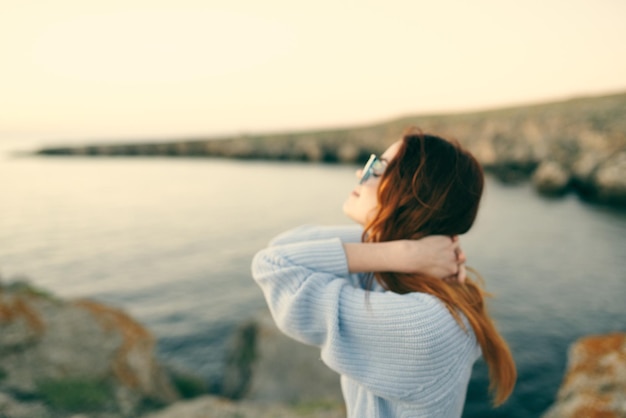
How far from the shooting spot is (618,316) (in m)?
9.66

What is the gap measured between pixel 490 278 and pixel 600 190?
19.3 m

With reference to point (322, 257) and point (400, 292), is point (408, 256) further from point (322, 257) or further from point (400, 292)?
point (322, 257)

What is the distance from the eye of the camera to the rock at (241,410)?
4.45 meters

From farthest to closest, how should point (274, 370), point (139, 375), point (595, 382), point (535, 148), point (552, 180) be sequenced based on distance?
point (535, 148), point (552, 180), point (274, 370), point (139, 375), point (595, 382)

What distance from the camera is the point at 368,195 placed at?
1.89m

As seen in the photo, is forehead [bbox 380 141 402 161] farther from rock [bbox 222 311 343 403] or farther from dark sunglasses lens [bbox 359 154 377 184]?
rock [bbox 222 311 343 403]

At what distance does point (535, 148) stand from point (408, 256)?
46912 mm

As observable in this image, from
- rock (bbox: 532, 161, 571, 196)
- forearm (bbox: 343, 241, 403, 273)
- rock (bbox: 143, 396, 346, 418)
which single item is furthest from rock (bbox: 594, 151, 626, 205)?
forearm (bbox: 343, 241, 403, 273)

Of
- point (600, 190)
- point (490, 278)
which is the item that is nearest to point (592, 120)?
point (600, 190)

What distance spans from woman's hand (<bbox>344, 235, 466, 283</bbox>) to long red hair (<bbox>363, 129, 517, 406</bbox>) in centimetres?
6

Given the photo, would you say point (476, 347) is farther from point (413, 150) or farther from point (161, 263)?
point (161, 263)

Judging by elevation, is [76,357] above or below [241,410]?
above

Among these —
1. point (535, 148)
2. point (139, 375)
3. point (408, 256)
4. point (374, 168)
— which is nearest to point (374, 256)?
point (408, 256)

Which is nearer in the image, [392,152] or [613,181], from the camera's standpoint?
[392,152]
